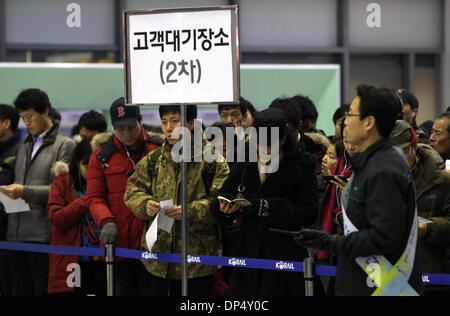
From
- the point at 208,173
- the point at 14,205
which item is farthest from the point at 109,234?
the point at 14,205

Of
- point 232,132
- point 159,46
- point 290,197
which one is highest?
point 159,46

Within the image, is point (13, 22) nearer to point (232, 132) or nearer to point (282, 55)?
point (282, 55)

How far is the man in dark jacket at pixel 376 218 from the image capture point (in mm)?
3312

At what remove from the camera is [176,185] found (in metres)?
4.95

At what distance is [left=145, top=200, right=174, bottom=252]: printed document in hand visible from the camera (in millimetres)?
4758

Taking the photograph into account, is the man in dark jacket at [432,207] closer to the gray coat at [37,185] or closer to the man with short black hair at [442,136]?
the man with short black hair at [442,136]

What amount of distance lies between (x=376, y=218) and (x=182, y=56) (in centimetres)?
168

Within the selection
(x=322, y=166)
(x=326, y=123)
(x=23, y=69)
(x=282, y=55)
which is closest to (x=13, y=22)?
(x=23, y=69)

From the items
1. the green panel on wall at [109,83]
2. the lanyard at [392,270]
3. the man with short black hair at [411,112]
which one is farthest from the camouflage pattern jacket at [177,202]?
the green panel on wall at [109,83]

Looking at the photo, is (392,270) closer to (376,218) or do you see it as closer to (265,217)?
(376,218)

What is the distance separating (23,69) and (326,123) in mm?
4103

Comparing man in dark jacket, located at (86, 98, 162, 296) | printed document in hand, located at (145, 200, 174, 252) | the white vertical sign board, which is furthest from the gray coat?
the white vertical sign board

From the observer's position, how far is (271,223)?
4.33 m

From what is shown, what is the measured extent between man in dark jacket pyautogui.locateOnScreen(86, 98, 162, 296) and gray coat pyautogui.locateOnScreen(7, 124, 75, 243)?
31.9 inches
